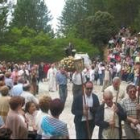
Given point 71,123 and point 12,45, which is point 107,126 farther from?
point 12,45

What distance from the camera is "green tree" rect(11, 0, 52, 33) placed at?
321 ft

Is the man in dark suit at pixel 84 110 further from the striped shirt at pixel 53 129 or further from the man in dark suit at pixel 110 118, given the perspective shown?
the striped shirt at pixel 53 129

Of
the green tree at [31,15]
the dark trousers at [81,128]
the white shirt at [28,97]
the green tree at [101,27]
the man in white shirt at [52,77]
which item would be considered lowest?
the dark trousers at [81,128]

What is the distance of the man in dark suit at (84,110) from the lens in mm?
12125

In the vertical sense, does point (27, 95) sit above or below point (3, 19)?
below

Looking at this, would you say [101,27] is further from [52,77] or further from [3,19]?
[52,77]

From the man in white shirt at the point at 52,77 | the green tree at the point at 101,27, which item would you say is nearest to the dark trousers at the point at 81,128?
the man in white shirt at the point at 52,77

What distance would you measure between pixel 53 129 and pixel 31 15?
9287 cm

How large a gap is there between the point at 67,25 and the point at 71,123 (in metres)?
96.3

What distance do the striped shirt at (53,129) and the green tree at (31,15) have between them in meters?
85.8

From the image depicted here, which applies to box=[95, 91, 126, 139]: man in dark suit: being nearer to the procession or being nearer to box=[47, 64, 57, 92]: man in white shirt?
the procession

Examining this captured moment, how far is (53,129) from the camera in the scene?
28.6 feet

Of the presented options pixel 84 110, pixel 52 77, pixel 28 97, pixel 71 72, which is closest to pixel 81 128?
pixel 84 110

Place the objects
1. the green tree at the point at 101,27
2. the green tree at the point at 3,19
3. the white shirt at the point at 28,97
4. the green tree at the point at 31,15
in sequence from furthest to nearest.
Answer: the green tree at the point at 31,15 → the green tree at the point at 101,27 → the green tree at the point at 3,19 → the white shirt at the point at 28,97
